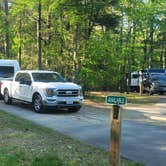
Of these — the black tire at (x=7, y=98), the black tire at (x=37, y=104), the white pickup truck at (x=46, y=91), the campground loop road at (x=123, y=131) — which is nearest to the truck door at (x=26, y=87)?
the white pickup truck at (x=46, y=91)

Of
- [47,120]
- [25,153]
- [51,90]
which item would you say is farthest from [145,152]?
[51,90]

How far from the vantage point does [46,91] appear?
1864 centimetres

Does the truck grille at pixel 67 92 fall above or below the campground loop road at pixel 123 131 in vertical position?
above

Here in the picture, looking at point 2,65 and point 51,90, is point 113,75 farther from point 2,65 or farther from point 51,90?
point 51,90

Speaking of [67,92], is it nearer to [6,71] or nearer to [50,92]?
[50,92]

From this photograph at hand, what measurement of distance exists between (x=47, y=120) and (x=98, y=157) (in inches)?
280

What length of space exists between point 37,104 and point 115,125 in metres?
11.9

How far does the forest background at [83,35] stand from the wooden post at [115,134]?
20073 mm

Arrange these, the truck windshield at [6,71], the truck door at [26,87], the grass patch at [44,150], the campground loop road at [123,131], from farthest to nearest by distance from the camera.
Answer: the truck windshield at [6,71] < the truck door at [26,87] < the campground loop road at [123,131] < the grass patch at [44,150]

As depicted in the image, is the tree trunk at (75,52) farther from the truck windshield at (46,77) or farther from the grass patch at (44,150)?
the grass patch at (44,150)

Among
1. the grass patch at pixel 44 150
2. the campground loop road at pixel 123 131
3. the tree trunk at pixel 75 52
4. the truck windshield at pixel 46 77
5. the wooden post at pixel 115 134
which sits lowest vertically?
the campground loop road at pixel 123 131

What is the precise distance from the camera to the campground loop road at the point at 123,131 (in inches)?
396

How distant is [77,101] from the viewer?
19016 millimetres

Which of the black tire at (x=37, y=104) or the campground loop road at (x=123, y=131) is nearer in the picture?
the campground loop road at (x=123, y=131)
